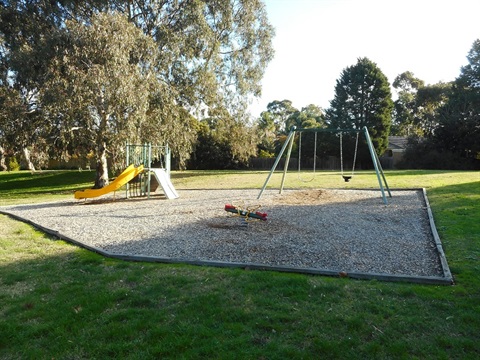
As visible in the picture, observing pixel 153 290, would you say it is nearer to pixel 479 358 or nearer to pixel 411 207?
pixel 479 358

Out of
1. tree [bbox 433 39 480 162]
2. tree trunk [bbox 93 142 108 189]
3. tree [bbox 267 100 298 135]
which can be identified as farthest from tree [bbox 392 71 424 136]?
tree trunk [bbox 93 142 108 189]

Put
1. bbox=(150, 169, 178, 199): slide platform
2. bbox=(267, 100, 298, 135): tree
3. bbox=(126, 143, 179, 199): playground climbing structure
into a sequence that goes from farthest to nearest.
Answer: bbox=(267, 100, 298, 135): tree
bbox=(126, 143, 179, 199): playground climbing structure
bbox=(150, 169, 178, 199): slide platform

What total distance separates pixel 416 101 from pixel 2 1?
5227 cm

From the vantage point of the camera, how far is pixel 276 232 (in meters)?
7.50

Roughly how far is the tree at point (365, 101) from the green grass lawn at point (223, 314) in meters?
40.6

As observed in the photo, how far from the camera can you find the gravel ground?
224 inches

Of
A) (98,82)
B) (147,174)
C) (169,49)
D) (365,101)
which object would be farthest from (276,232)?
(365,101)

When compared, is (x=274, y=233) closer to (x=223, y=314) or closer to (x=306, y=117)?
(x=223, y=314)

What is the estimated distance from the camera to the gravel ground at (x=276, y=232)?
5680 millimetres

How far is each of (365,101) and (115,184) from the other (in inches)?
1500

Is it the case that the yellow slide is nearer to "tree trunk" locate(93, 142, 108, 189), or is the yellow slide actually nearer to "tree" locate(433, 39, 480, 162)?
"tree trunk" locate(93, 142, 108, 189)

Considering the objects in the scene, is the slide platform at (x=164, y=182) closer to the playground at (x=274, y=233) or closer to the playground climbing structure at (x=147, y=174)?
the playground climbing structure at (x=147, y=174)

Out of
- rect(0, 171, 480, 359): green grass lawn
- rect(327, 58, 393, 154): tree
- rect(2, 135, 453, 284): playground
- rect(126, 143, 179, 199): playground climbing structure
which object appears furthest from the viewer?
rect(327, 58, 393, 154): tree

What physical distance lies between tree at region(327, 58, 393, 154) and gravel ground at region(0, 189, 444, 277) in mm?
33537
